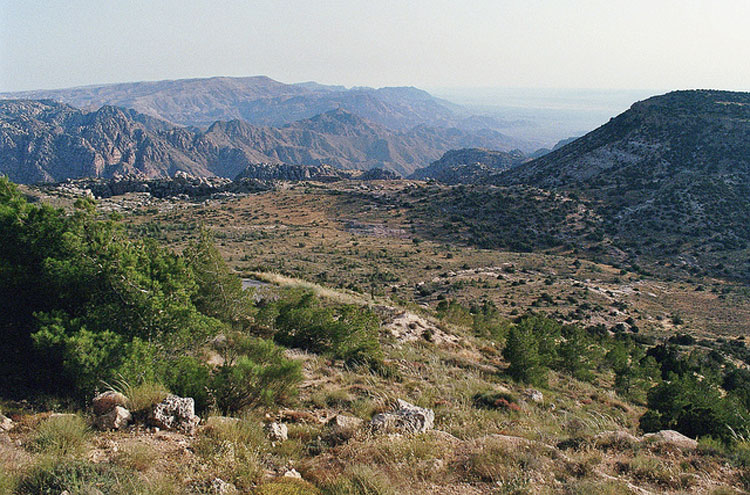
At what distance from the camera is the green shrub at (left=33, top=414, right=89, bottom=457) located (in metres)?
3.90

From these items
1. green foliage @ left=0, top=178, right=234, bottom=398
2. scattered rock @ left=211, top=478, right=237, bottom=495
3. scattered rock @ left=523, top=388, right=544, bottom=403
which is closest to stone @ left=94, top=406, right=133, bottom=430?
Result: green foliage @ left=0, top=178, right=234, bottom=398

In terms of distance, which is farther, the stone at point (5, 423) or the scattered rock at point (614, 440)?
the scattered rock at point (614, 440)

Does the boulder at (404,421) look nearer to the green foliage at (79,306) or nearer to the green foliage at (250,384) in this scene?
the green foliage at (250,384)

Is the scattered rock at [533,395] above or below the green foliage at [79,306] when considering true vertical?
below

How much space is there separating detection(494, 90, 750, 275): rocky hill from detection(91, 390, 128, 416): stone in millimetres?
51699

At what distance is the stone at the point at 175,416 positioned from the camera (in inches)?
188

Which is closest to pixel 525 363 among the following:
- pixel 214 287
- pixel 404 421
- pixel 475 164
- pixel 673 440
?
pixel 673 440

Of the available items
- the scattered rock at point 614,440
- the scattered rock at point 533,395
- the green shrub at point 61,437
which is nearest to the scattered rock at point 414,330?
the scattered rock at point 533,395

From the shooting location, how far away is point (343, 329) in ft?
31.9

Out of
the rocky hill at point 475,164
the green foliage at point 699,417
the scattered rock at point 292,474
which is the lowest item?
the green foliage at point 699,417

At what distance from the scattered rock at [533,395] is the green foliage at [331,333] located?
348 cm

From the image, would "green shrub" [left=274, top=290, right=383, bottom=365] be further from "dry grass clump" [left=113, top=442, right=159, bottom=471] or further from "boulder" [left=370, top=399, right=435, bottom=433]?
"dry grass clump" [left=113, top=442, right=159, bottom=471]

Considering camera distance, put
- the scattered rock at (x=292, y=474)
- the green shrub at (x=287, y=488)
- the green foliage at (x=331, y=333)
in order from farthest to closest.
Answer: the green foliage at (x=331, y=333) → the scattered rock at (x=292, y=474) → the green shrub at (x=287, y=488)

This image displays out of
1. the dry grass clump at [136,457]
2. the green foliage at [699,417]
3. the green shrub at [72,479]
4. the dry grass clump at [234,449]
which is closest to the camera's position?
the green shrub at [72,479]
